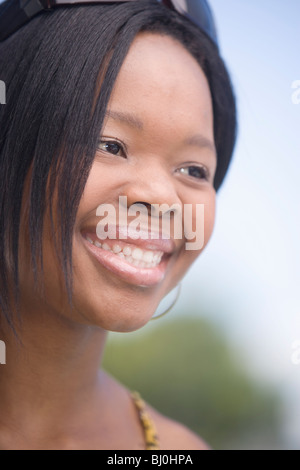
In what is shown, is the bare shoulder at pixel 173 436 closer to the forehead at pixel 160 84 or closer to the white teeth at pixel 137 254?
the white teeth at pixel 137 254

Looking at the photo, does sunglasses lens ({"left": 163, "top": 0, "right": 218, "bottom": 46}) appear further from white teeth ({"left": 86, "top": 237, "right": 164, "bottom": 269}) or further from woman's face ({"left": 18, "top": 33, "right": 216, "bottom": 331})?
white teeth ({"left": 86, "top": 237, "right": 164, "bottom": 269})

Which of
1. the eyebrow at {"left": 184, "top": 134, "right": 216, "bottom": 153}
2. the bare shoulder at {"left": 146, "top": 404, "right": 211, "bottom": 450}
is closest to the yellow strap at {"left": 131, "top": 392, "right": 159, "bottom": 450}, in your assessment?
the bare shoulder at {"left": 146, "top": 404, "right": 211, "bottom": 450}

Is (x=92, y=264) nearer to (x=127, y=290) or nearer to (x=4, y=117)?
(x=127, y=290)

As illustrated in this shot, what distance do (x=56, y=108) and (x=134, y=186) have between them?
0.89ft

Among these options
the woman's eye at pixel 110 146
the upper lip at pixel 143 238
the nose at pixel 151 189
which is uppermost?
the woman's eye at pixel 110 146

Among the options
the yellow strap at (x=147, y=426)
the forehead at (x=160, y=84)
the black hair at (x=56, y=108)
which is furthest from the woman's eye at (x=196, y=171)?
the yellow strap at (x=147, y=426)

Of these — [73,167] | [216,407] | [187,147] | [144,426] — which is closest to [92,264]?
[73,167]

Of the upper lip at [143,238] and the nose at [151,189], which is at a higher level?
the nose at [151,189]

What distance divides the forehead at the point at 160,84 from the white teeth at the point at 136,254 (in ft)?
1.11

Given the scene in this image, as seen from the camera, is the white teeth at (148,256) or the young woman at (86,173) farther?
the white teeth at (148,256)

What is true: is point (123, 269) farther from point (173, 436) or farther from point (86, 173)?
point (173, 436)

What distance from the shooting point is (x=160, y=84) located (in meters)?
1.35

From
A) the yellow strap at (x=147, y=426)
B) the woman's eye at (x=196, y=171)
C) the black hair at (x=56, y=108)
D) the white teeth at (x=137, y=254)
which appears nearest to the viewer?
the black hair at (x=56, y=108)

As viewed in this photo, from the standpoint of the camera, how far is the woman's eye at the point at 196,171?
4.89 ft
